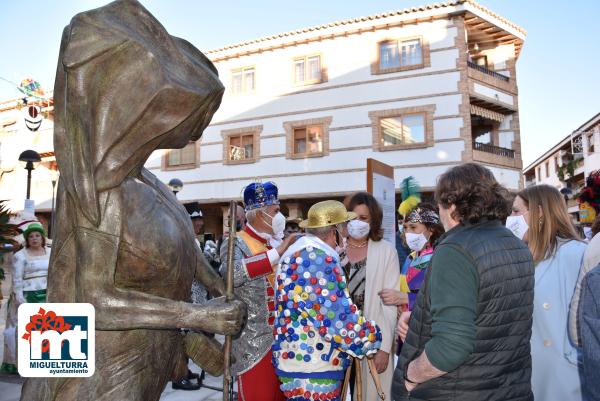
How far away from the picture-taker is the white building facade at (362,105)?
15367 mm

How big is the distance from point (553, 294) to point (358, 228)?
4.82 ft

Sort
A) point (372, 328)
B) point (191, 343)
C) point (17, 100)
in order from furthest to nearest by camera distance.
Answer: point (17, 100), point (372, 328), point (191, 343)

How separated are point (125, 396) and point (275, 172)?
53.3ft

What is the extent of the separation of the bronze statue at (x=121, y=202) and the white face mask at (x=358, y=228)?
235 cm

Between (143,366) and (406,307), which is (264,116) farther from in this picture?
(143,366)

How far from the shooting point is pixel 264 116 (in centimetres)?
1797

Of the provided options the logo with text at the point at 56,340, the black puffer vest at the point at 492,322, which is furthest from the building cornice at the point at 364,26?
the logo with text at the point at 56,340

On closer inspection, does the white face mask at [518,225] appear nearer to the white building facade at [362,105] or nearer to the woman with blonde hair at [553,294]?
the woman with blonde hair at [553,294]

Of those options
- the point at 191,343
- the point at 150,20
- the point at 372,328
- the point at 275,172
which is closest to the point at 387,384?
the point at 372,328

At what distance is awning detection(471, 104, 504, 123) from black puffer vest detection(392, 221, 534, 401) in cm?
1478

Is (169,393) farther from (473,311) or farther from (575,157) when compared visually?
(575,157)

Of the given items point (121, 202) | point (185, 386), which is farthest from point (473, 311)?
point (185, 386)

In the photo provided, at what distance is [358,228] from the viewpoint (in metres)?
3.74

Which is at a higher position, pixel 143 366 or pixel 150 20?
pixel 150 20
